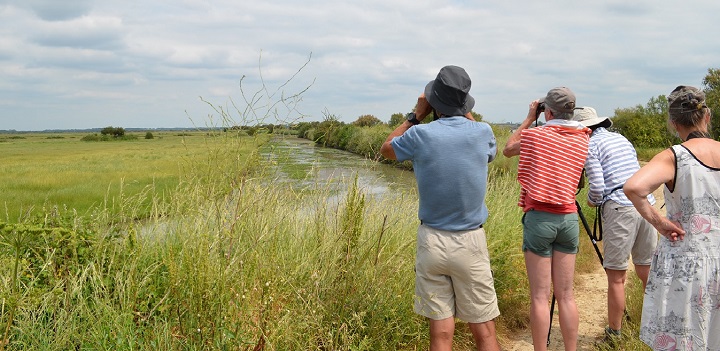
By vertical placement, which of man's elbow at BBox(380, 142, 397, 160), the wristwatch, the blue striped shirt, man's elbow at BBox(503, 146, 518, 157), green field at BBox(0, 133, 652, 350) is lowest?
green field at BBox(0, 133, 652, 350)

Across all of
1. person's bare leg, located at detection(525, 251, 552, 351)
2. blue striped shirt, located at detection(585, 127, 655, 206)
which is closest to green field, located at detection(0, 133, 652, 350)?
person's bare leg, located at detection(525, 251, 552, 351)

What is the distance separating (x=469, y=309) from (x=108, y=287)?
2.08 m

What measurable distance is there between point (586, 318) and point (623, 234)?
1426 millimetres

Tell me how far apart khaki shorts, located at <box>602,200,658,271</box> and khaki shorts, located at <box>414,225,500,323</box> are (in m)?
1.31

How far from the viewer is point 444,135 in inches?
113

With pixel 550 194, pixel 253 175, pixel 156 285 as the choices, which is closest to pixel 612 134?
pixel 550 194

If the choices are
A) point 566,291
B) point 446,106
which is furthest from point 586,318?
point 446,106

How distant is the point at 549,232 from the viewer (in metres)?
3.32

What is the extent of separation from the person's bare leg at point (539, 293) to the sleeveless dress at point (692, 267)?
81cm

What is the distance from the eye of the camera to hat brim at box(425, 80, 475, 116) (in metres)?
2.95

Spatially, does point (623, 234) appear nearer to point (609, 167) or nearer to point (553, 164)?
point (609, 167)

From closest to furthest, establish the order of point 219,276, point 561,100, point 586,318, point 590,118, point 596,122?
point 219,276 < point 561,100 < point 596,122 < point 590,118 < point 586,318

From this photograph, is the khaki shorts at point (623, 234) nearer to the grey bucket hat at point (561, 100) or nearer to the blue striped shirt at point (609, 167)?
the blue striped shirt at point (609, 167)

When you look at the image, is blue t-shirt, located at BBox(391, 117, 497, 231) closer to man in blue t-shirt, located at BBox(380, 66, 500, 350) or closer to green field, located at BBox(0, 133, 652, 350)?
man in blue t-shirt, located at BBox(380, 66, 500, 350)
